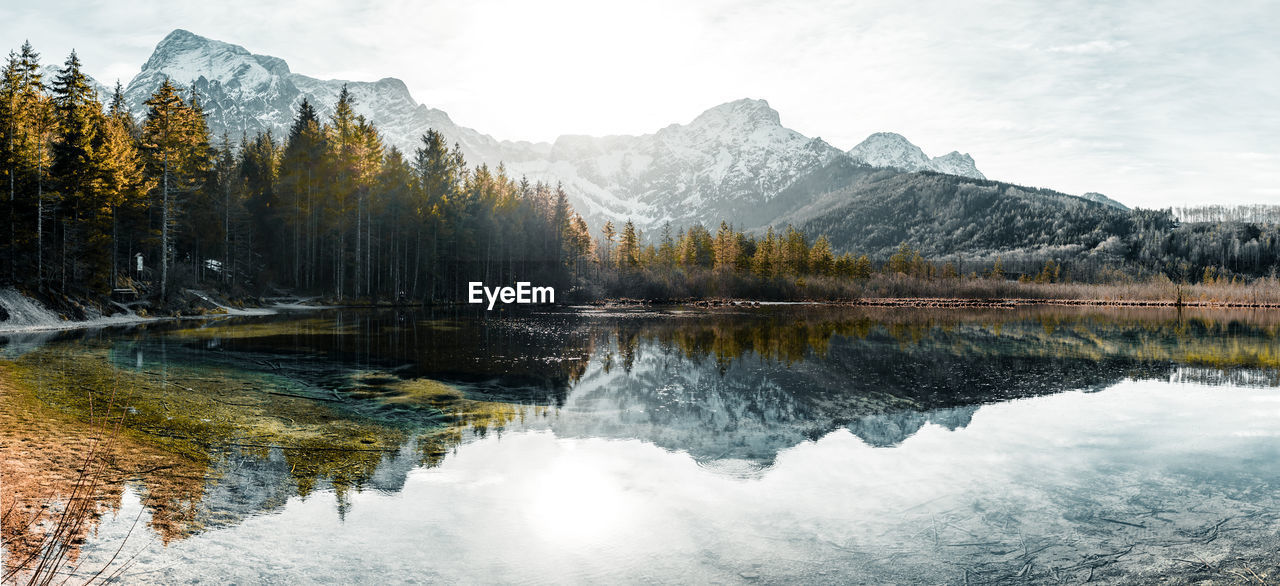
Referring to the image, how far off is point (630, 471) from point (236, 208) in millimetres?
54882

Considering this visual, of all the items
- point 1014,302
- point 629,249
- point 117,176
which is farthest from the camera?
point 629,249

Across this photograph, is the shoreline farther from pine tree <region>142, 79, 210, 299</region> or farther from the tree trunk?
the tree trunk

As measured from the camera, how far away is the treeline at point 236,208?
3494 centimetres

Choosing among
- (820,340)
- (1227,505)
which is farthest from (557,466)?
(820,340)

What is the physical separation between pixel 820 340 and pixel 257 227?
52.5 meters

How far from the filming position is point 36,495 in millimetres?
7355

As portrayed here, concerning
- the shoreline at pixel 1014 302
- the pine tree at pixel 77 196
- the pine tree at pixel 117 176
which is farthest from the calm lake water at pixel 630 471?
the shoreline at pixel 1014 302

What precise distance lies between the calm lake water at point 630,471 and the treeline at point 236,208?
18937 millimetres

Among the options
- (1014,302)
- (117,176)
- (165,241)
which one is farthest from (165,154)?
(1014,302)

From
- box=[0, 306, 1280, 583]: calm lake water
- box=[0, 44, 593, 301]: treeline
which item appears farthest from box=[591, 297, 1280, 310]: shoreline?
box=[0, 306, 1280, 583]: calm lake water

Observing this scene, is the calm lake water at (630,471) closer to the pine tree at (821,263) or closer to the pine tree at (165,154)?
the pine tree at (165,154)

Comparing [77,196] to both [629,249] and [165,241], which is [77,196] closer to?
[165,241]

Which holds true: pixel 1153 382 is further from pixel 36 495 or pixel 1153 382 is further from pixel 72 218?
pixel 72 218

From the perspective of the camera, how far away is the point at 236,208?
175ft
